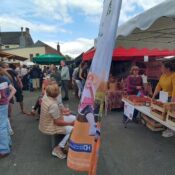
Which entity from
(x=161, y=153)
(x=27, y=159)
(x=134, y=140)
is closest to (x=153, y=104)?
(x=161, y=153)

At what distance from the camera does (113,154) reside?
4.64 meters

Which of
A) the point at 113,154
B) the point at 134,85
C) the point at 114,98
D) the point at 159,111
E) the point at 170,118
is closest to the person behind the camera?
the point at 170,118

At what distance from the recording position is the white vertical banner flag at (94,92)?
2.50 metres

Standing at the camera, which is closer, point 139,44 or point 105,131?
point 139,44

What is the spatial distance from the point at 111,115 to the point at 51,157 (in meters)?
3.75

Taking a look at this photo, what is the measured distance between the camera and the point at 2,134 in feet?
14.7

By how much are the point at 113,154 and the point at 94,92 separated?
2.40m

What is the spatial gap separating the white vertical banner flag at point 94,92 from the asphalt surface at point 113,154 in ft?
3.86

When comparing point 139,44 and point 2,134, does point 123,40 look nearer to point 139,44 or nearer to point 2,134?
point 139,44

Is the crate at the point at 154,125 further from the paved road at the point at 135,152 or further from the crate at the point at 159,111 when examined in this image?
the crate at the point at 159,111

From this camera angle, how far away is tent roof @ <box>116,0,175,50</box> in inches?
103

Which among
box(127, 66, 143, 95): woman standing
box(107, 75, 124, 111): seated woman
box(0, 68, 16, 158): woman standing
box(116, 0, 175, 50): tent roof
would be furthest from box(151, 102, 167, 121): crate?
box(107, 75, 124, 111): seated woman

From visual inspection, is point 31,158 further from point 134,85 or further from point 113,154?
point 134,85

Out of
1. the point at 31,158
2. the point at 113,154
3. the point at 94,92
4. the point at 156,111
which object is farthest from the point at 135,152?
the point at 94,92
